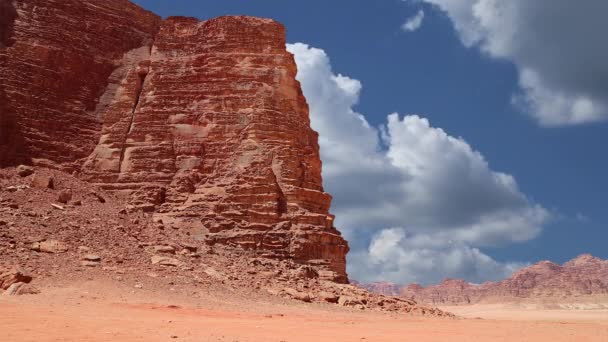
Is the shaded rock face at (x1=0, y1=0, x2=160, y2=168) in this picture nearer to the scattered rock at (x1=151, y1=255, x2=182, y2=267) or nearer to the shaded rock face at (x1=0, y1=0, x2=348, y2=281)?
the shaded rock face at (x1=0, y1=0, x2=348, y2=281)

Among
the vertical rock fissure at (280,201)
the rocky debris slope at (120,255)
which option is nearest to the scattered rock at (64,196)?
the rocky debris slope at (120,255)

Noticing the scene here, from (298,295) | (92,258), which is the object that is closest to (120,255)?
(92,258)

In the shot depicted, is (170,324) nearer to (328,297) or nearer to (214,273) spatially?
(214,273)

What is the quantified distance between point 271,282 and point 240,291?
266 cm

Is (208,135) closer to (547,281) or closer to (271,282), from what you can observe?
(271,282)

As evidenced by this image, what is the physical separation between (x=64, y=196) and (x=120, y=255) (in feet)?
23.1

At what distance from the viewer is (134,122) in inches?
1628

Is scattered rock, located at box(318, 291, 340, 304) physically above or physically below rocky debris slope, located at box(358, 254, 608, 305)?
below

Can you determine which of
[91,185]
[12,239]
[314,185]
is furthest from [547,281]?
[12,239]

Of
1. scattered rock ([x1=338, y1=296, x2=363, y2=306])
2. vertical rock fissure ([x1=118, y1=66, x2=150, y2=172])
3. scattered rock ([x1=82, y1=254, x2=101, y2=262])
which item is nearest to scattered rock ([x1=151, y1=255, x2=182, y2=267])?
scattered rock ([x1=82, y1=254, x2=101, y2=262])

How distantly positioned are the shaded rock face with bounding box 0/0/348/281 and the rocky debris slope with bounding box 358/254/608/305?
93843mm

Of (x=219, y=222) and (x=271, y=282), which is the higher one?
(x=219, y=222)

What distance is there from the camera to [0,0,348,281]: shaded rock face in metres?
36.4

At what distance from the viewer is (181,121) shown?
41.1 meters
